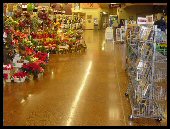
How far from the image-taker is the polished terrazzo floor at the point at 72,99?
5.67 m

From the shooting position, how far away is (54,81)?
346 inches

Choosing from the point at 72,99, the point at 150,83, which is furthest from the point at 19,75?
the point at 150,83

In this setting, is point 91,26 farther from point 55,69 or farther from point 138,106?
point 138,106

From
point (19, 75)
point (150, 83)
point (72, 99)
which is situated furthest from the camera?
point (19, 75)

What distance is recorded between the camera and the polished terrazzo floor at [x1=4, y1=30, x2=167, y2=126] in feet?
18.6

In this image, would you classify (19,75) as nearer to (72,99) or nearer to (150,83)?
(72,99)

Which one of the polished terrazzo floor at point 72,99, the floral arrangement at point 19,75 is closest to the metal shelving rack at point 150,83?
the polished terrazzo floor at point 72,99

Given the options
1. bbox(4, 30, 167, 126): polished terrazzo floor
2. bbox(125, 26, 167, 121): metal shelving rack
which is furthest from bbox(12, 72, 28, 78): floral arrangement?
bbox(125, 26, 167, 121): metal shelving rack

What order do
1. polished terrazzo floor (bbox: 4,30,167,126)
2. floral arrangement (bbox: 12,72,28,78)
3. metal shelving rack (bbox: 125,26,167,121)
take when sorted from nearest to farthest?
metal shelving rack (bbox: 125,26,167,121) → polished terrazzo floor (bbox: 4,30,167,126) → floral arrangement (bbox: 12,72,28,78)

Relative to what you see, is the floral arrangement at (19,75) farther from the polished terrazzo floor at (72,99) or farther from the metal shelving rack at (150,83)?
the metal shelving rack at (150,83)

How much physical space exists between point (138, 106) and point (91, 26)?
2938 cm

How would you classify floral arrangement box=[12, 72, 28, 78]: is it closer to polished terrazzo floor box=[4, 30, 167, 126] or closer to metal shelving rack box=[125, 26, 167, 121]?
Result: polished terrazzo floor box=[4, 30, 167, 126]

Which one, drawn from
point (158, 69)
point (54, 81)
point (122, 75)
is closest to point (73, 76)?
point (54, 81)

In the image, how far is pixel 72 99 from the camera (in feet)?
22.9
